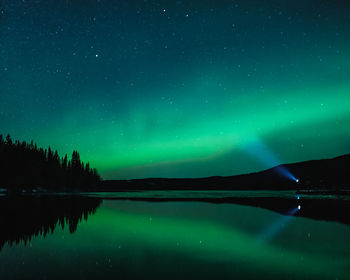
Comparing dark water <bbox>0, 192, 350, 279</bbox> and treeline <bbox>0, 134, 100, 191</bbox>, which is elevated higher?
treeline <bbox>0, 134, 100, 191</bbox>

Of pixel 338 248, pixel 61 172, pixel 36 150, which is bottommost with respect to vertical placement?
pixel 338 248

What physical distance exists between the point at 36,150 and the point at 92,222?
96.8m

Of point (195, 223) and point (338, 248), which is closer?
point (338, 248)

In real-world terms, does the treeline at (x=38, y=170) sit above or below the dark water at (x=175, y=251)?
above

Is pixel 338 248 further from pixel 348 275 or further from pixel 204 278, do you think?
pixel 204 278

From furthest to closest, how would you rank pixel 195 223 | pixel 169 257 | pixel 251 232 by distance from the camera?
pixel 195 223 → pixel 251 232 → pixel 169 257

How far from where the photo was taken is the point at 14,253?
39.5 ft

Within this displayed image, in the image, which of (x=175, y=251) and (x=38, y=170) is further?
(x=38, y=170)

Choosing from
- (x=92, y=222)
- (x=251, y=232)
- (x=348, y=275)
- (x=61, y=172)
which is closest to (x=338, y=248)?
(x=348, y=275)

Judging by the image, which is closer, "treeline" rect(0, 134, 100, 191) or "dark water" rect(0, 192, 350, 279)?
"dark water" rect(0, 192, 350, 279)

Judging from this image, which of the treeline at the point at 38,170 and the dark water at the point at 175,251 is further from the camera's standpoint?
the treeline at the point at 38,170

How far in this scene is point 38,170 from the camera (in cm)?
9581

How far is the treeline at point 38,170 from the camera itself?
81.9 m

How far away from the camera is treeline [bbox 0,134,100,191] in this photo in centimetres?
8194
